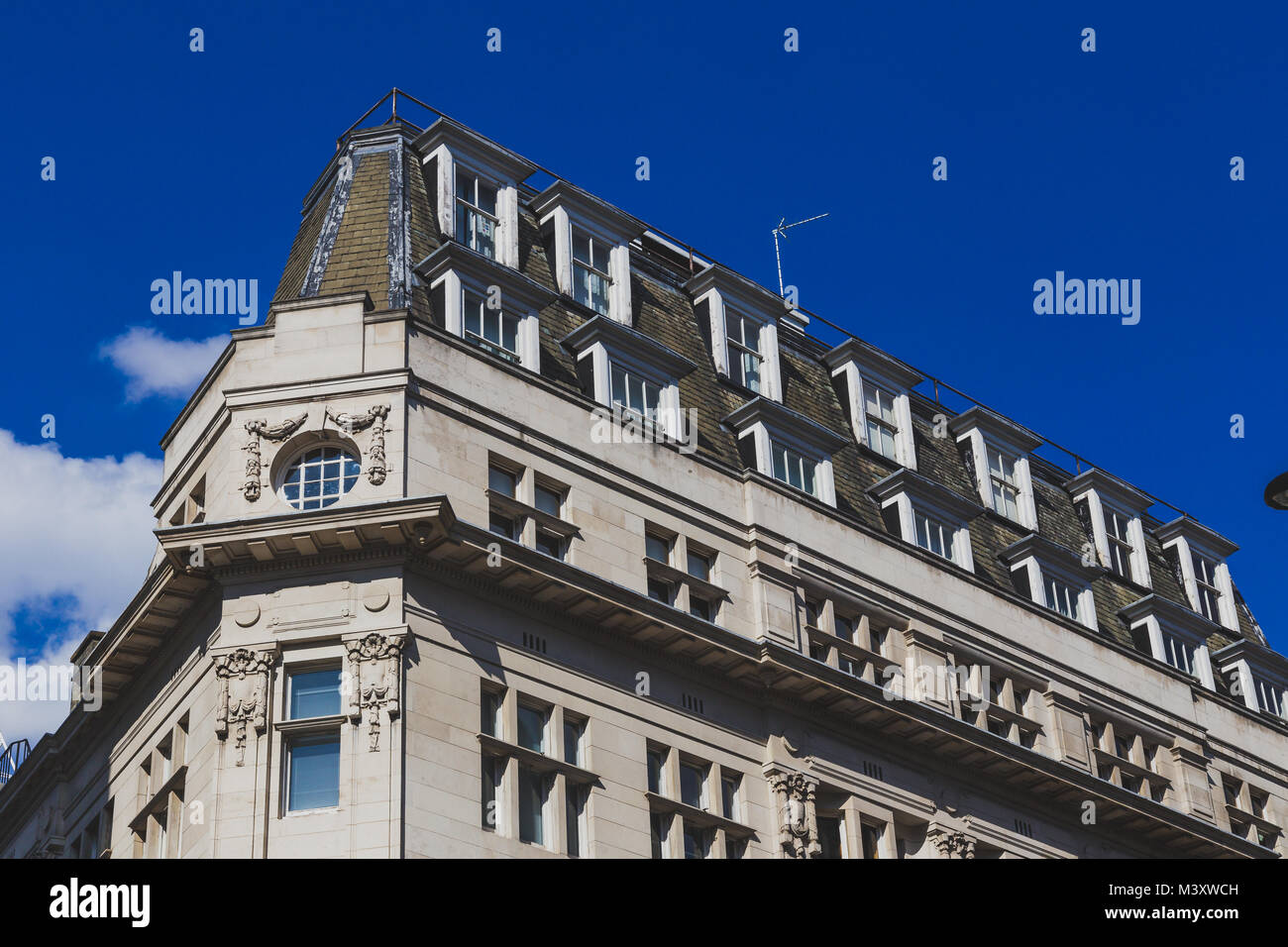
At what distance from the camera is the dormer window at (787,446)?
51.9 m

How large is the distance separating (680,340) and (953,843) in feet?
50.3

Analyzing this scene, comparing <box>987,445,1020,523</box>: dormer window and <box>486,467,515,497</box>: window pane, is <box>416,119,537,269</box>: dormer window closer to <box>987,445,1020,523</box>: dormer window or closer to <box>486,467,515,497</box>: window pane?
<box>486,467,515,497</box>: window pane

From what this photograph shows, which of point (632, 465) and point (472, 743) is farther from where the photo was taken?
point (632, 465)

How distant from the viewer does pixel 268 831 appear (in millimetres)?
38281

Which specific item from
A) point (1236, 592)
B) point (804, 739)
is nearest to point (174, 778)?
point (804, 739)

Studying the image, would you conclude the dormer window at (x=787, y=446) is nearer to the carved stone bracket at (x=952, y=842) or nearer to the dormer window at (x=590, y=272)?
the dormer window at (x=590, y=272)

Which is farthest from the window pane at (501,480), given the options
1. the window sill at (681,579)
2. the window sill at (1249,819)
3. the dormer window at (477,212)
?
the window sill at (1249,819)

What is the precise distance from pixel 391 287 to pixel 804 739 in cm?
1467

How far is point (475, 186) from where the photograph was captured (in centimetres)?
5144

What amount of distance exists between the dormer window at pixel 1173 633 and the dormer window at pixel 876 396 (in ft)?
31.0

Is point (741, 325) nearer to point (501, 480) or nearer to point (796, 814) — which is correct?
point (501, 480)

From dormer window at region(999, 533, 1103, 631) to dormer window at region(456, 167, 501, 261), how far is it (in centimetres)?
1840

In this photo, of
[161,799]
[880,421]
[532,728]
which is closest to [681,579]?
[532,728]
